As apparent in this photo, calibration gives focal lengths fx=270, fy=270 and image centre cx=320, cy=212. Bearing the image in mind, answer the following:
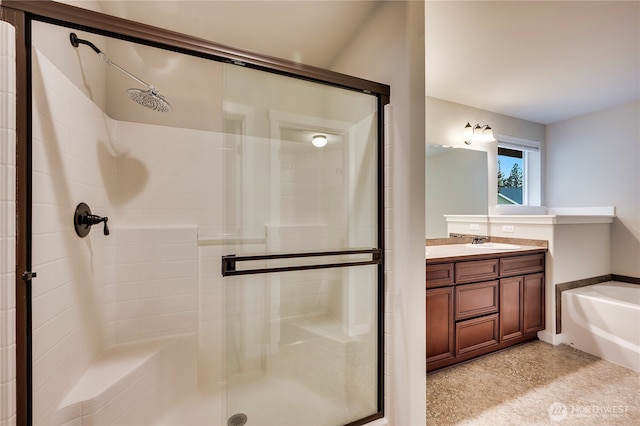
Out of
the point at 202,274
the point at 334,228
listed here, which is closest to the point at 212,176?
the point at 202,274

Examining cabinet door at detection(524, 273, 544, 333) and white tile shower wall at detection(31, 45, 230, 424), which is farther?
cabinet door at detection(524, 273, 544, 333)

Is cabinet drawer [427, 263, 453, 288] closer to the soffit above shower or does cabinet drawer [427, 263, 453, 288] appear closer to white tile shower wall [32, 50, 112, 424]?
the soffit above shower

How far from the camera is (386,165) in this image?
Answer: 155 centimetres

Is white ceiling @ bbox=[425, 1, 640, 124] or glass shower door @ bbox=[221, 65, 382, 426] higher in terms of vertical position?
white ceiling @ bbox=[425, 1, 640, 124]

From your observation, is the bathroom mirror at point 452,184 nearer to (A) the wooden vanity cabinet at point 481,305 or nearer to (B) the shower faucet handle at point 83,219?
(A) the wooden vanity cabinet at point 481,305

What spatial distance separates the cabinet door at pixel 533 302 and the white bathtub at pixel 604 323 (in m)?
0.20

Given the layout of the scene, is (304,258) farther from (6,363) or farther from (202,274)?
(6,363)

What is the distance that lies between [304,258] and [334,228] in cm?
25

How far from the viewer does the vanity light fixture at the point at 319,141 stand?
1.50 metres

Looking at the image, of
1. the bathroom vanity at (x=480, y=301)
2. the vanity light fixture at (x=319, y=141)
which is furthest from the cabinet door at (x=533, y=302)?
the vanity light fixture at (x=319, y=141)

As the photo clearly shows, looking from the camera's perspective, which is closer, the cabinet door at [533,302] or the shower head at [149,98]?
the shower head at [149,98]

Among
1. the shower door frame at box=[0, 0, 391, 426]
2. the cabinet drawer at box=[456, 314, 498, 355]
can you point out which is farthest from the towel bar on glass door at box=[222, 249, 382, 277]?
the cabinet drawer at box=[456, 314, 498, 355]

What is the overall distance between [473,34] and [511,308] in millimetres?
2290

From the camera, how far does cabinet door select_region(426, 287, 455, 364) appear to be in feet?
6.64
